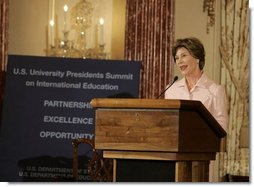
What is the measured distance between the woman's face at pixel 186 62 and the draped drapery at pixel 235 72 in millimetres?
217

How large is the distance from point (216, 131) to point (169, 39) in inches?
47.5

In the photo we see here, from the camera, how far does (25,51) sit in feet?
12.2

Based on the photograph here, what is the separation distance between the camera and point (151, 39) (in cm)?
387

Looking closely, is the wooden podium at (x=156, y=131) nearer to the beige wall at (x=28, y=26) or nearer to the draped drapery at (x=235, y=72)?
the draped drapery at (x=235, y=72)

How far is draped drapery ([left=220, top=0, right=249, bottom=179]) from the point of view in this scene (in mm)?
3354

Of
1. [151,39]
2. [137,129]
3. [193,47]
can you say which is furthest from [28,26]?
[137,129]

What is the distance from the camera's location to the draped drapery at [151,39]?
3762 mm

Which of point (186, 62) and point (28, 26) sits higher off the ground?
point (28, 26)

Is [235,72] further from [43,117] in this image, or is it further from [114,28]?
[43,117]

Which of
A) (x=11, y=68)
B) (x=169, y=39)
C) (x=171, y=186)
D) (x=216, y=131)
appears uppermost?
(x=169, y=39)

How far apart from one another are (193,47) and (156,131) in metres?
1.07

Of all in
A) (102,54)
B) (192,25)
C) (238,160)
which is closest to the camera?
(238,160)

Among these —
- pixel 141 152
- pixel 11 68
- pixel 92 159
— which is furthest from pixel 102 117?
pixel 11 68

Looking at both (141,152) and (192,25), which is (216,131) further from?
(192,25)
